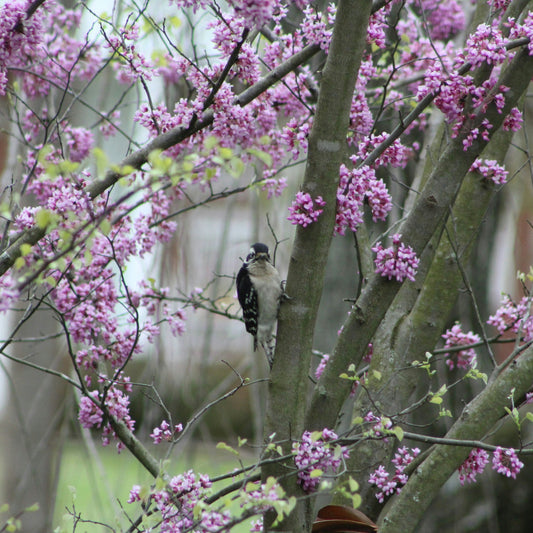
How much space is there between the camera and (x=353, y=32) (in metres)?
2.70

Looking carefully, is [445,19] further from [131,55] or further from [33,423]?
[33,423]

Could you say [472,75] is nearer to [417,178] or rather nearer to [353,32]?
[353,32]

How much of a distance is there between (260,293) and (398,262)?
1522 millimetres

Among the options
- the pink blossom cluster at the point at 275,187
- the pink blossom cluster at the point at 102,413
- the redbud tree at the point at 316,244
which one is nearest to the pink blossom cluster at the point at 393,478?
the redbud tree at the point at 316,244

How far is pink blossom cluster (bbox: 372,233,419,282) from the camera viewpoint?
293cm

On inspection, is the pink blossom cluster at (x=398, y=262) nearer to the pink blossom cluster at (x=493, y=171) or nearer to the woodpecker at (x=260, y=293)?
the pink blossom cluster at (x=493, y=171)

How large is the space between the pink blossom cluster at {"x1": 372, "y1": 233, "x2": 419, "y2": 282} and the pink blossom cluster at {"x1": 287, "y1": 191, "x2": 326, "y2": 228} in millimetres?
333

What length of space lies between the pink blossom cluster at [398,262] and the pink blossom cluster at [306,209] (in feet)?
1.09

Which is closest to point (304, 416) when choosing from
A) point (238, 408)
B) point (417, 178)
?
point (417, 178)

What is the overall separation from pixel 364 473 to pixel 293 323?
1.19 m

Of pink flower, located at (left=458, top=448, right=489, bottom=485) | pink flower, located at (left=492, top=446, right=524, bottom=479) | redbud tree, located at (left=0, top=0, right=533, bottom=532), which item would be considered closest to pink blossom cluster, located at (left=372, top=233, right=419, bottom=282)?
redbud tree, located at (left=0, top=0, right=533, bottom=532)

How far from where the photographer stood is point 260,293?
14.2ft

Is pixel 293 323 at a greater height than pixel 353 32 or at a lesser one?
lesser

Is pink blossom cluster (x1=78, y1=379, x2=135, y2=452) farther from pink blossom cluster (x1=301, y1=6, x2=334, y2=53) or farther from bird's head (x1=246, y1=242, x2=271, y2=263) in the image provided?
pink blossom cluster (x1=301, y1=6, x2=334, y2=53)
